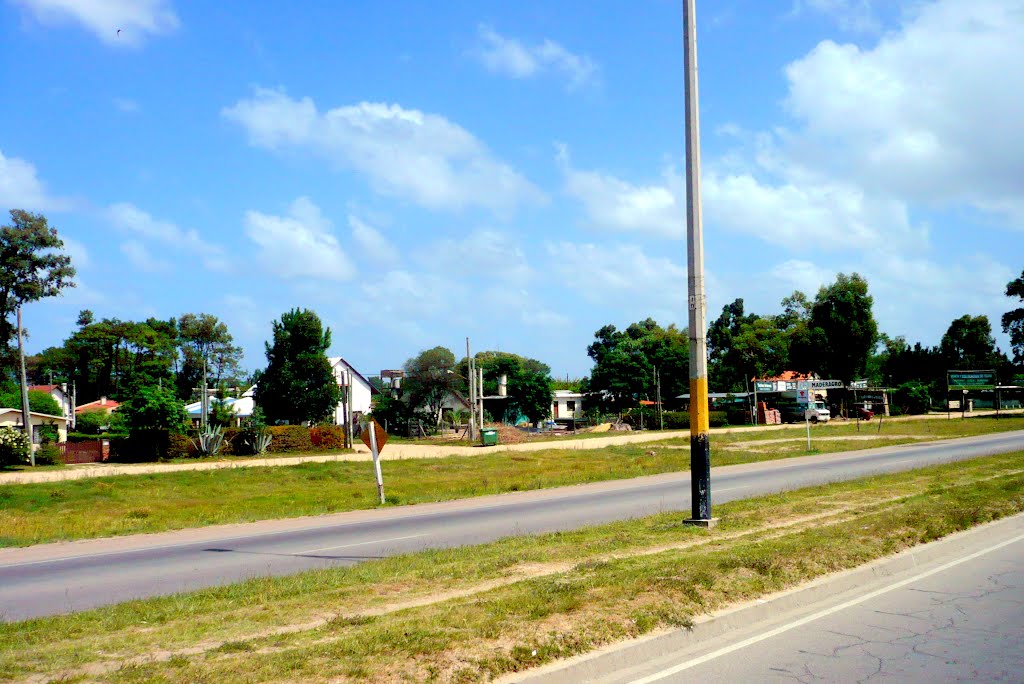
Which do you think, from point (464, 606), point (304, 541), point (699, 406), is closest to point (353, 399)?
point (304, 541)

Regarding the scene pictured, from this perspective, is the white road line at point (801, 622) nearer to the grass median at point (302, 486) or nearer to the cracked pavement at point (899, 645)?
the cracked pavement at point (899, 645)

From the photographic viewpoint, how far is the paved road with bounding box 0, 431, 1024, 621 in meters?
12.7

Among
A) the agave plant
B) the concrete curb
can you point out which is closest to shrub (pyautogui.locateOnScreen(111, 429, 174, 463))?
the agave plant

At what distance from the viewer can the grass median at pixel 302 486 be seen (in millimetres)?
23406

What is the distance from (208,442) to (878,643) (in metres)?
43.9

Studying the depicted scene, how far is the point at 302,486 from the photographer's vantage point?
111ft

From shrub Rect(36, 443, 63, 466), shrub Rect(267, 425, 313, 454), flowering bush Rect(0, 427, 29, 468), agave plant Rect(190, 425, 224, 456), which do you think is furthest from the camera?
shrub Rect(267, 425, 313, 454)

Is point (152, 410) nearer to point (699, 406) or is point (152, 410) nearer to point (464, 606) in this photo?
point (699, 406)

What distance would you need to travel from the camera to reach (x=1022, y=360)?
261ft

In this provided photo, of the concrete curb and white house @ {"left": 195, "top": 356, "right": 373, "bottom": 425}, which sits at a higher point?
white house @ {"left": 195, "top": 356, "right": 373, "bottom": 425}

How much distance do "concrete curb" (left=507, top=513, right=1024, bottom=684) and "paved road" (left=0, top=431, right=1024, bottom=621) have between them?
6869 mm

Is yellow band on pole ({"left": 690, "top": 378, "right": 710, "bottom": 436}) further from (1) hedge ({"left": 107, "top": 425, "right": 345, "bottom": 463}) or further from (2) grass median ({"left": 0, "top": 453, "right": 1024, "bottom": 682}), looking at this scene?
(1) hedge ({"left": 107, "top": 425, "right": 345, "bottom": 463})

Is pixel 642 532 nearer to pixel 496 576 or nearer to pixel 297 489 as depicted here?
pixel 496 576

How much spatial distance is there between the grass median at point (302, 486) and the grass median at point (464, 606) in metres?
11.4
